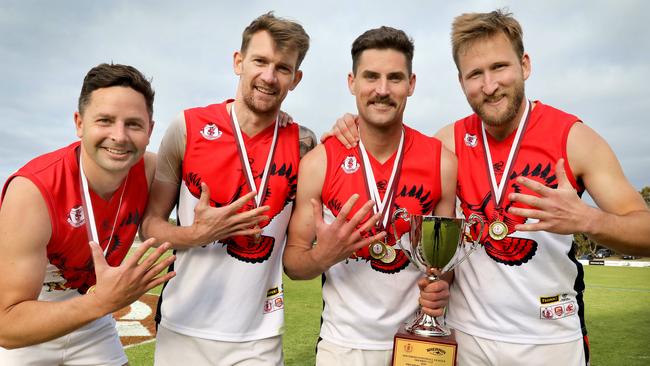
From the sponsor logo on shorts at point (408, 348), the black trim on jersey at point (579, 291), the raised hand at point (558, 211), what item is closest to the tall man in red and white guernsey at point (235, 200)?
the sponsor logo on shorts at point (408, 348)

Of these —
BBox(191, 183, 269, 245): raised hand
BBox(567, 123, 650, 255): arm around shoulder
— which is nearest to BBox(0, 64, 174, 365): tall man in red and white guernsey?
BBox(191, 183, 269, 245): raised hand

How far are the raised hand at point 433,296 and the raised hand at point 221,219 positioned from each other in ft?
3.21

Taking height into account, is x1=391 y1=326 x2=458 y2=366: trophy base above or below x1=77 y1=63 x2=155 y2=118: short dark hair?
below

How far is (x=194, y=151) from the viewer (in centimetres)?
315

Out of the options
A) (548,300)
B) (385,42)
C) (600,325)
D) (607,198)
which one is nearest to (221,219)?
(385,42)

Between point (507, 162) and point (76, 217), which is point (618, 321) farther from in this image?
point (76, 217)

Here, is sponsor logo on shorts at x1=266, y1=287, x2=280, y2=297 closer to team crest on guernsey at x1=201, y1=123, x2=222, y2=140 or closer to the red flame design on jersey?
team crest on guernsey at x1=201, y1=123, x2=222, y2=140

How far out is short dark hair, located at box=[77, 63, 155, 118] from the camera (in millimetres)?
2879

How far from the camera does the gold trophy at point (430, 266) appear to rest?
2443 mm

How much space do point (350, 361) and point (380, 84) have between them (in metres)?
1.65

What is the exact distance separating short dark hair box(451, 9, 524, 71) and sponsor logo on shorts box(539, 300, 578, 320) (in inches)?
59.6

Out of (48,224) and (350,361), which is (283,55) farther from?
(350,361)

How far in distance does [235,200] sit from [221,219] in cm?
45

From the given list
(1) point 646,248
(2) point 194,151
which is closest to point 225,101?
(2) point 194,151
